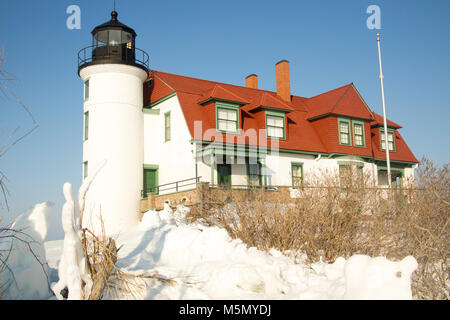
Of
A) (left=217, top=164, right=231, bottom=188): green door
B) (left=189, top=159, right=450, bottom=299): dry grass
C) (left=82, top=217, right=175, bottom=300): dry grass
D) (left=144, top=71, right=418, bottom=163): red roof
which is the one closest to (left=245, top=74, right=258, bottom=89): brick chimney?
(left=144, top=71, right=418, bottom=163): red roof

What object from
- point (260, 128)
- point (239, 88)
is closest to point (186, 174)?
point (260, 128)

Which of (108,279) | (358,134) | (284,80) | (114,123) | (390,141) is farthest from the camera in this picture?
(390,141)

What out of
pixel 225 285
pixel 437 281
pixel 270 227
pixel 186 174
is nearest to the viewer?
pixel 225 285

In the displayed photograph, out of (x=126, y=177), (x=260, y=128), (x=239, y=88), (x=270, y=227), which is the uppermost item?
(x=239, y=88)

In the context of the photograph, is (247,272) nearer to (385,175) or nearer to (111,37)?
(111,37)

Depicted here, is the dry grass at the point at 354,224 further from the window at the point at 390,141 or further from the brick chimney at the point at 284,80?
the window at the point at 390,141

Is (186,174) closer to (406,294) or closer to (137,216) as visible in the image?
(137,216)

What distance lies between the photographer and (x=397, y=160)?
84.8 ft

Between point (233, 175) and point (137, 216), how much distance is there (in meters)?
4.93

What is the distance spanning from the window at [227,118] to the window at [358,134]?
294 inches

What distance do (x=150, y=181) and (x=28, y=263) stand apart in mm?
15126

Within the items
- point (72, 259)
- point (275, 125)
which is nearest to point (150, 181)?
point (275, 125)

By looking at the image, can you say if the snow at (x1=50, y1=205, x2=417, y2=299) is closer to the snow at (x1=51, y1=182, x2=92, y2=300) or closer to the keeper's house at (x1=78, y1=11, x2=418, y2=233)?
the snow at (x1=51, y1=182, x2=92, y2=300)

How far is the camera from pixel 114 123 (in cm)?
2062
